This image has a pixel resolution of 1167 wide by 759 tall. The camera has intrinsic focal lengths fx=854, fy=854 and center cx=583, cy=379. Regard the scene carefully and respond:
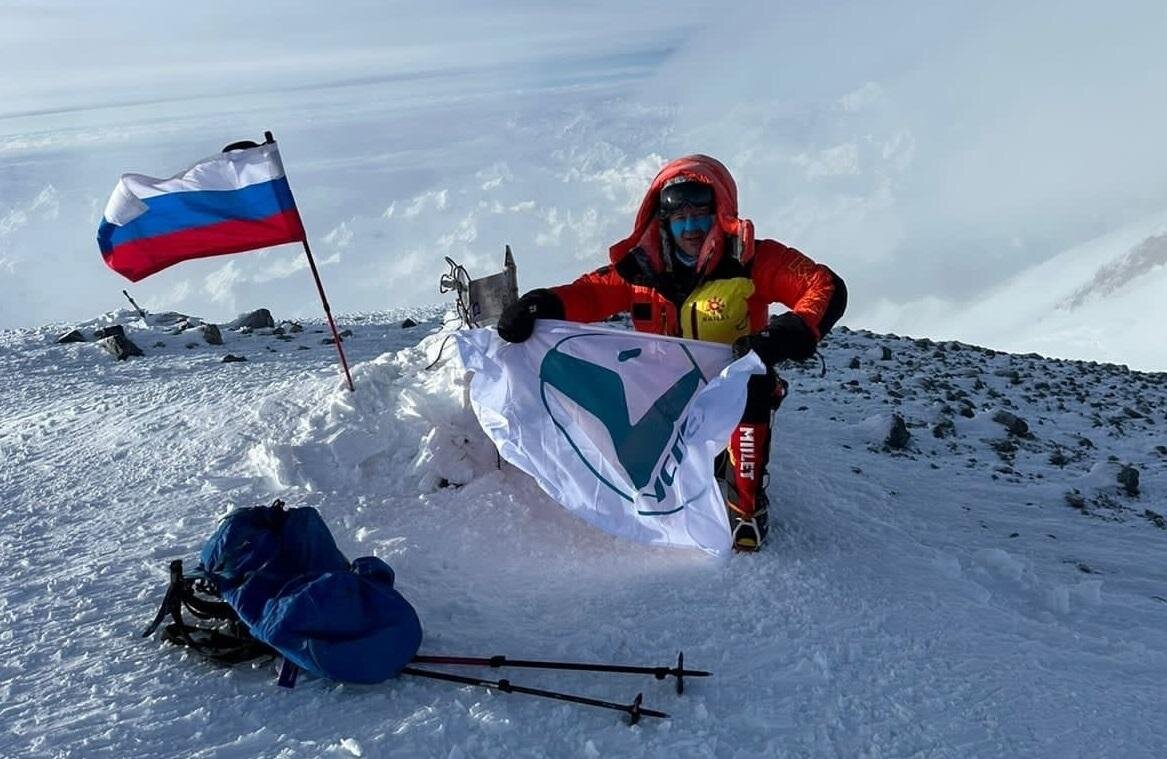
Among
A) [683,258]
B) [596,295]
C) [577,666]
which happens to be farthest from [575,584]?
[683,258]

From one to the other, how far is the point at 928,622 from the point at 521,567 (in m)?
2.39

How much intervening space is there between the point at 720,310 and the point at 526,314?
4.25 ft

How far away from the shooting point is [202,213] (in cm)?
696

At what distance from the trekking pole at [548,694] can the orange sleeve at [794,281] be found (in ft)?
8.04

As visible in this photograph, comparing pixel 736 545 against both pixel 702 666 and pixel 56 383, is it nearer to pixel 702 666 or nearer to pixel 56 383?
pixel 702 666

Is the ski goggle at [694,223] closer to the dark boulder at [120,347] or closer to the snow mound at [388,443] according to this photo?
the snow mound at [388,443]

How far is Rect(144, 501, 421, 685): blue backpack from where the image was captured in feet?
12.4

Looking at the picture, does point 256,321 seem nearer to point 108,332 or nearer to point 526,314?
point 108,332

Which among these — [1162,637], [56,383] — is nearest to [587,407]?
[1162,637]

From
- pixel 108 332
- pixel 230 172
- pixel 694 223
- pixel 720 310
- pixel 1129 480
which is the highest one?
pixel 230 172

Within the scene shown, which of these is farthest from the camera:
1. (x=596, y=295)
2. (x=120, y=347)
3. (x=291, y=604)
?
(x=120, y=347)

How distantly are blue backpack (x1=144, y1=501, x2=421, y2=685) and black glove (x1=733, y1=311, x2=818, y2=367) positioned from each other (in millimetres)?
2379

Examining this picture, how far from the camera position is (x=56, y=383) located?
33.4ft

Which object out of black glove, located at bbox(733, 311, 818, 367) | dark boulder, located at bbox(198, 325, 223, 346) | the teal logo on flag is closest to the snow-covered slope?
the teal logo on flag
